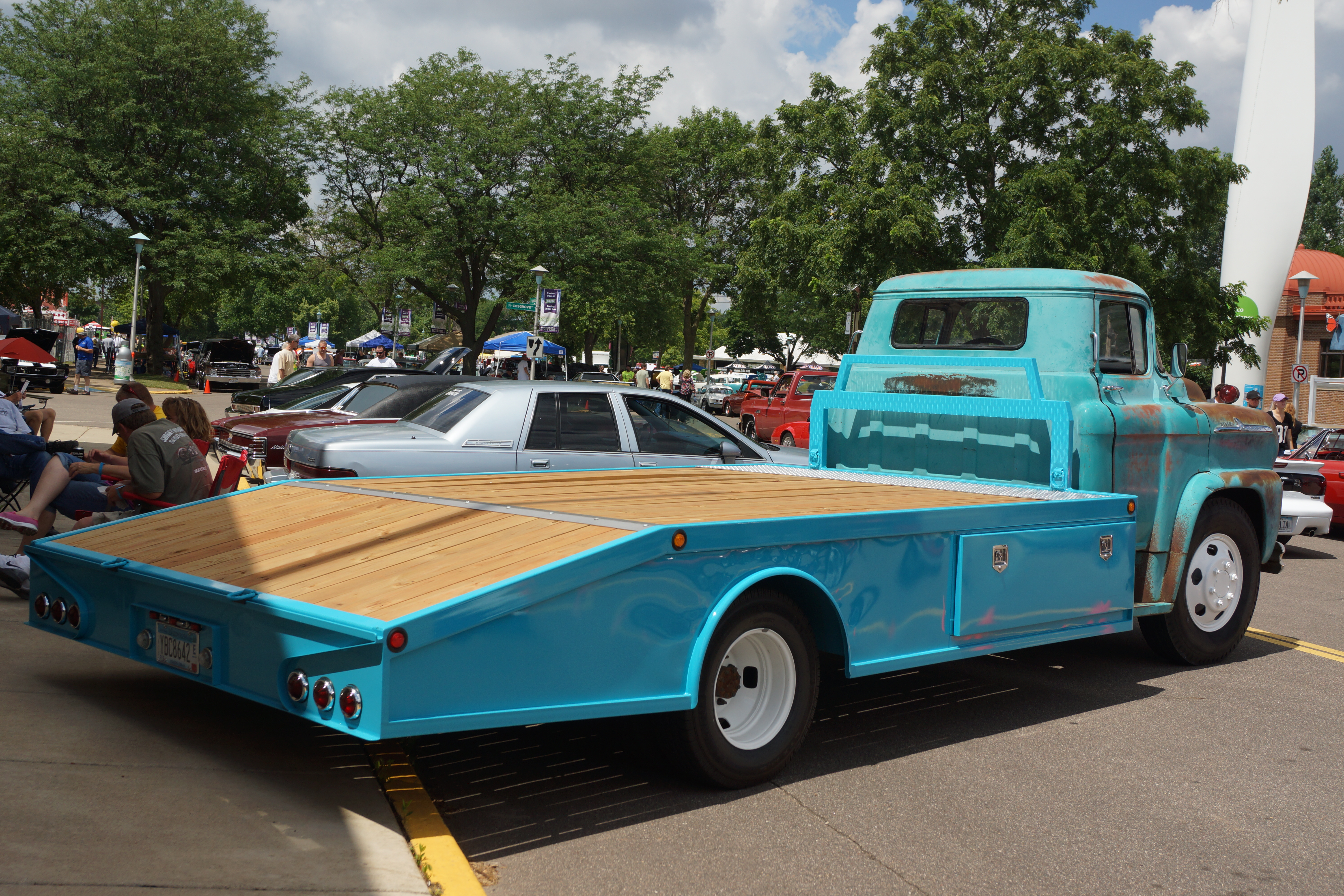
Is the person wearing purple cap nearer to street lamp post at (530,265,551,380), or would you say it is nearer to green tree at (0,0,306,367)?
street lamp post at (530,265,551,380)

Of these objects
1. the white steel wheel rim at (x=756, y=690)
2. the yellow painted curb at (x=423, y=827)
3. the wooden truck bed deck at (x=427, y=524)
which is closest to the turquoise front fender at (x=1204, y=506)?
the wooden truck bed deck at (x=427, y=524)

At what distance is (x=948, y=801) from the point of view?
4.58 m

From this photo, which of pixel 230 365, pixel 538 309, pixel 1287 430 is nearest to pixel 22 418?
pixel 1287 430

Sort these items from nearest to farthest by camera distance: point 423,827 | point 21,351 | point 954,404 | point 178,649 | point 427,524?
point 423,827 < point 178,649 < point 427,524 < point 954,404 < point 21,351

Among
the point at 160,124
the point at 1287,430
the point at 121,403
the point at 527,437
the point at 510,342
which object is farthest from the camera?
the point at 510,342

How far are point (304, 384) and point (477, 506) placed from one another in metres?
14.3

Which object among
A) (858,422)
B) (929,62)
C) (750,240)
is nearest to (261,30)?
(750,240)

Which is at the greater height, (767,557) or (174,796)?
(767,557)

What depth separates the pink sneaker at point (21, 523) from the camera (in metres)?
7.10

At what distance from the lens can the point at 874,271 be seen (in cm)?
2316

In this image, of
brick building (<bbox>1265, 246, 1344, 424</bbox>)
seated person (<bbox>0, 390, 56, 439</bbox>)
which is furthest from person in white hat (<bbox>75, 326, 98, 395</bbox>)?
brick building (<bbox>1265, 246, 1344, 424</bbox>)

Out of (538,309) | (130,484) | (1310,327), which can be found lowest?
(130,484)

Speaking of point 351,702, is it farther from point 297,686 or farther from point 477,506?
point 477,506

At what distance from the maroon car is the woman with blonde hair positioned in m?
1.69
